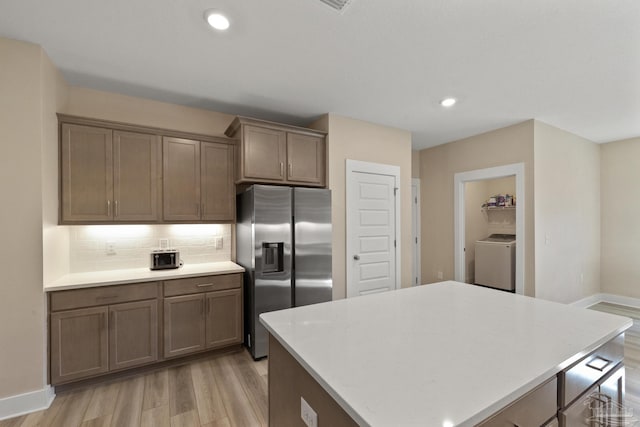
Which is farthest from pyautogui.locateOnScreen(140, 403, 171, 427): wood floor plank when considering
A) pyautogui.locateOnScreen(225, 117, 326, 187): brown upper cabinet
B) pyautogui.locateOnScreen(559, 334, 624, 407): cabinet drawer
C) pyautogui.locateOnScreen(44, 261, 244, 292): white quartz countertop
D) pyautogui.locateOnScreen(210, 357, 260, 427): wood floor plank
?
pyautogui.locateOnScreen(559, 334, 624, 407): cabinet drawer

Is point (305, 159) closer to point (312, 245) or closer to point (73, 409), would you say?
point (312, 245)

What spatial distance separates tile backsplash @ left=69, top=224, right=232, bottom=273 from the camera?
2711 mm

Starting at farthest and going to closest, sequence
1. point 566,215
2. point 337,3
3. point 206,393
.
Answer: point 566,215 < point 206,393 < point 337,3

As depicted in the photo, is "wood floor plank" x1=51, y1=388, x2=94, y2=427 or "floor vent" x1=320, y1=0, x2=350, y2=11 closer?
"floor vent" x1=320, y1=0, x2=350, y2=11

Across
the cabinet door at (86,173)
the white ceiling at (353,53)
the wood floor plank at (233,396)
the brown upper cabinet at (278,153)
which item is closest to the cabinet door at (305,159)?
the brown upper cabinet at (278,153)

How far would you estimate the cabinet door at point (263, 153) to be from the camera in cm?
296

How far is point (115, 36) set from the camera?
1.98 metres

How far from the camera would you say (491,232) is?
5.98 metres

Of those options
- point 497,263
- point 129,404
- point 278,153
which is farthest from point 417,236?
→ point 129,404

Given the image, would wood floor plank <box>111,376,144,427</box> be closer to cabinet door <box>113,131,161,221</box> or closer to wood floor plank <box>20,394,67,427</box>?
wood floor plank <box>20,394,67,427</box>

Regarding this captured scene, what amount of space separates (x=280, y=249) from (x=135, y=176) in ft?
5.13

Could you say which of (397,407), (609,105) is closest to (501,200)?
(609,105)

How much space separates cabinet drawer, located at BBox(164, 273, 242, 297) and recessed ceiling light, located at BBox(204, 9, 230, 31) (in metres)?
2.12

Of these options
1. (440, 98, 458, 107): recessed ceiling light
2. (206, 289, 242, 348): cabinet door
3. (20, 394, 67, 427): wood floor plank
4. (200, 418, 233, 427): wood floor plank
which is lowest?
(200, 418, 233, 427): wood floor plank
